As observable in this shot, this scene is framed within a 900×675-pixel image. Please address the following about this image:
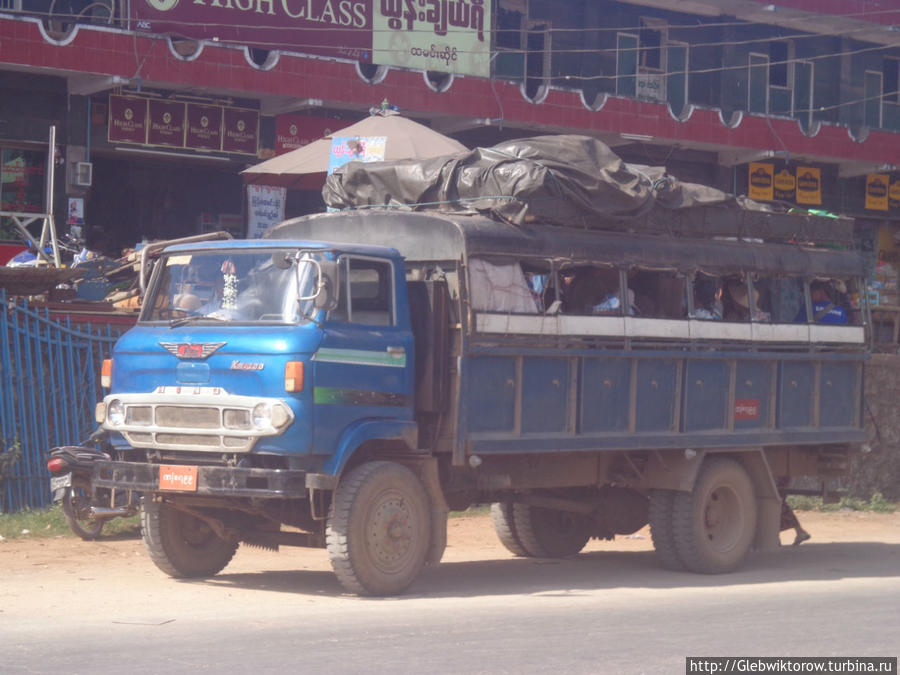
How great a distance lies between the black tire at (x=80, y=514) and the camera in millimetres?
10648

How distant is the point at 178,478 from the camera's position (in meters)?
8.22

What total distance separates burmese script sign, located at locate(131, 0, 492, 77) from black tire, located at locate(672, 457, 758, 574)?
416 inches

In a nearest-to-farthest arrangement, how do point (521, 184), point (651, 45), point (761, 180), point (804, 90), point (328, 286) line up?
point (328, 286) → point (521, 184) → point (651, 45) → point (761, 180) → point (804, 90)

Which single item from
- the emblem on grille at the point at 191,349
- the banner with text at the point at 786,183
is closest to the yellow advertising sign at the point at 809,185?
the banner with text at the point at 786,183

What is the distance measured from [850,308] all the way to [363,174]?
193 inches

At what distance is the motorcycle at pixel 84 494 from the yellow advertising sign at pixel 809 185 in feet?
61.6

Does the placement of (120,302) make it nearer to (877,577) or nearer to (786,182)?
(877,577)

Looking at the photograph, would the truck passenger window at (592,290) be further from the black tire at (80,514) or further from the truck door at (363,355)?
the black tire at (80,514)

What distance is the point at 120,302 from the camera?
1289 centimetres

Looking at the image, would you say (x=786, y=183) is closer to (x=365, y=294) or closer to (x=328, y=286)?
(x=365, y=294)

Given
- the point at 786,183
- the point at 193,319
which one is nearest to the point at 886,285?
the point at 786,183

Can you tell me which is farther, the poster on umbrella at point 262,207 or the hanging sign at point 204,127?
the hanging sign at point 204,127

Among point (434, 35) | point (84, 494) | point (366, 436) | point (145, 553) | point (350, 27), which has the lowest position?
point (145, 553)

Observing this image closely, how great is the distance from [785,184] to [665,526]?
16970 millimetres
